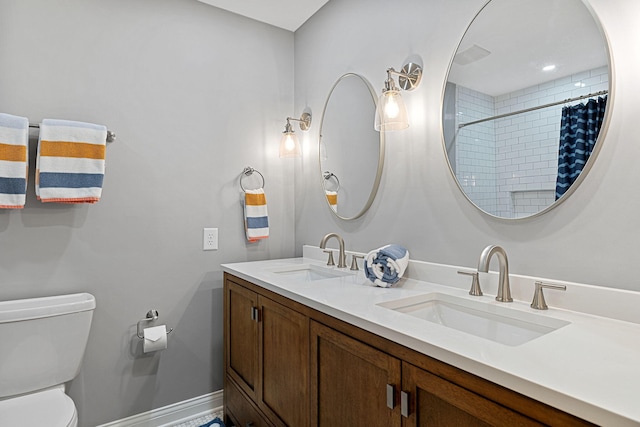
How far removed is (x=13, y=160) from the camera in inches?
59.2

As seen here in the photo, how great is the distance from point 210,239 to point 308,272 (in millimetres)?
632

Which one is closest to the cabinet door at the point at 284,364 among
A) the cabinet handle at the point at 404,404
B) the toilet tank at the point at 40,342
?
the cabinet handle at the point at 404,404

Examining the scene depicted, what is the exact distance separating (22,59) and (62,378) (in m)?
1.45

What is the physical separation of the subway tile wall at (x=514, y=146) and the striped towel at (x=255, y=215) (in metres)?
1.24

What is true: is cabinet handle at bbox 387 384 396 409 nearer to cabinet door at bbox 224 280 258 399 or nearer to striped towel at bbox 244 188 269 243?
cabinet door at bbox 224 280 258 399

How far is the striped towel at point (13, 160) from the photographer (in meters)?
1.49

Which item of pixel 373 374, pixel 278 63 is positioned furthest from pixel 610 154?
pixel 278 63

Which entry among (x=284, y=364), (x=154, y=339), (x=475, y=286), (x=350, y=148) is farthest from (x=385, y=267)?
(x=154, y=339)

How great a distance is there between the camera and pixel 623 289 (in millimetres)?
972

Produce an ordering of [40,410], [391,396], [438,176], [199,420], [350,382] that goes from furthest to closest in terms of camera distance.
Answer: [199,420], [438,176], [40,410], [350,382], [391,396]

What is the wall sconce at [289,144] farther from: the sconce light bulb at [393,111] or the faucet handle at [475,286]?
the faucet handle at [475,286]

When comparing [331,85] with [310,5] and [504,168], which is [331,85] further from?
[504,168]

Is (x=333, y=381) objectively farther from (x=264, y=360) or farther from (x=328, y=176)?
(x=328, y=176)

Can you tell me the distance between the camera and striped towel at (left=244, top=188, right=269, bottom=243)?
219 cm
